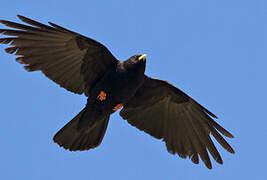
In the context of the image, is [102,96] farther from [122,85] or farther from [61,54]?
[61,54]

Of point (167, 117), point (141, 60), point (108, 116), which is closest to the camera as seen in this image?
point (141, 60)

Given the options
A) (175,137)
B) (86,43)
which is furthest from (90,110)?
(175,137)

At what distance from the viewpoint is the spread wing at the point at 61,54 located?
38.1 feet

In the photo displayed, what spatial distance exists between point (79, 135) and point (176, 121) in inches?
96.9

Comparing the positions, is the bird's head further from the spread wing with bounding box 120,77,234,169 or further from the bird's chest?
the spread wing with bounding box 120,77,234,169

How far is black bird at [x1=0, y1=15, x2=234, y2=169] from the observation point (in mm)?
11805

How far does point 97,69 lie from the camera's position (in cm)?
1226

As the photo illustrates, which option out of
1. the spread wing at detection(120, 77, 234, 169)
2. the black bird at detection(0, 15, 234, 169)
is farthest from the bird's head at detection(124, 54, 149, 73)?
the spread wing at detection(120, 77, 234, 169)

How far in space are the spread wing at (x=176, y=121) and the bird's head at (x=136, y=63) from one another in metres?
1.19

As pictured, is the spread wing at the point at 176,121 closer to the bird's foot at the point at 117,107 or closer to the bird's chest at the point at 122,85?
the bird's foot at the point at 117,107

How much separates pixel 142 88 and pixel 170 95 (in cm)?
78

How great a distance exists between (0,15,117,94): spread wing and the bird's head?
1.33 ft

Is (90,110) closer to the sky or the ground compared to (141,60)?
closer to the ground

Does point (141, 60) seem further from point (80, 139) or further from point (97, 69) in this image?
point (80, 139)
